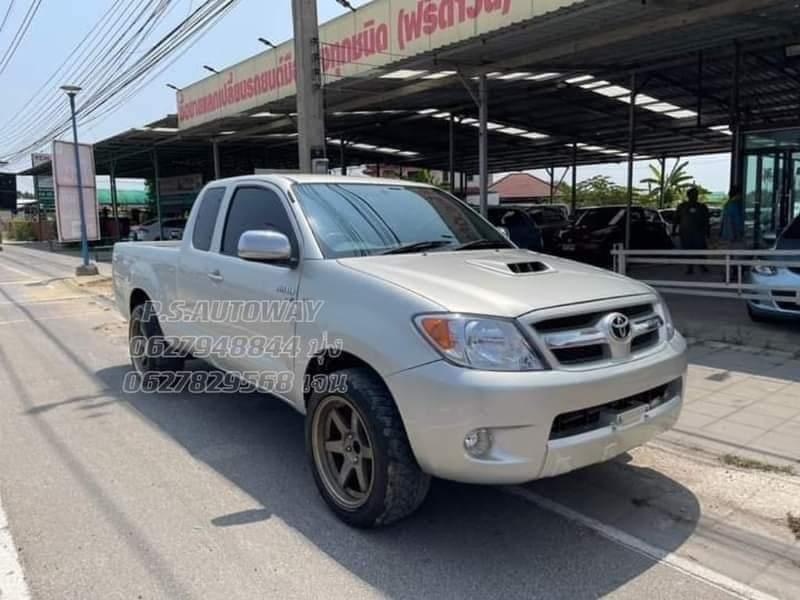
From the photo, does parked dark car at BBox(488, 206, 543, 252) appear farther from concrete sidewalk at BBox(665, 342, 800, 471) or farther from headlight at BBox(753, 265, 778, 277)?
concrete sidewalk at BBox(665, 342, 800, 471)

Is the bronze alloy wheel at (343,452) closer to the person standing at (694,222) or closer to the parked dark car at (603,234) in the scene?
the person standing at (694,222)

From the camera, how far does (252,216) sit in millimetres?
4805

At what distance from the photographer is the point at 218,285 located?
490cm

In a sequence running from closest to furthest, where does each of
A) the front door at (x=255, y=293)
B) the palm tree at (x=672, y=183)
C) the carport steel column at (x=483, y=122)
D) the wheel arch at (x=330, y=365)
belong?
1. the wheel arch at (x=330, y=365)
2. the front door at (x=255, y=293)
3. the carport steel column at (x=483, y=122)
4. the palm tree at (x=672, y=183)

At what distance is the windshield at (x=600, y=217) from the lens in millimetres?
15529

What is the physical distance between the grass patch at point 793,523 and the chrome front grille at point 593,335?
4.00ft

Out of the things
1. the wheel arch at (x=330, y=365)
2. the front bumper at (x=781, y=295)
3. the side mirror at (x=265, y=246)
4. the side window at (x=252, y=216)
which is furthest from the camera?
the front bumper at (x=781, y=295)

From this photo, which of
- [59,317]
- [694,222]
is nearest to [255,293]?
[59,317]

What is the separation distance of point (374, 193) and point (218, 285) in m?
1.35

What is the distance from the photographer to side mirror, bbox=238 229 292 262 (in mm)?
3893

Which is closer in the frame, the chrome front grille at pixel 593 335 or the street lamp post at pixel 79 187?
the chrome front grille at pixel 593 335

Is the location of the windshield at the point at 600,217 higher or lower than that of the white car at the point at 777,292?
higher

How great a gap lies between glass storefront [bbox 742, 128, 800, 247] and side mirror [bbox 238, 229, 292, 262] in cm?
1285

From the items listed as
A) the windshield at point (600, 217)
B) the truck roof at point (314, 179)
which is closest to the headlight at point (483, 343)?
the truck roof at point (314, 179)
